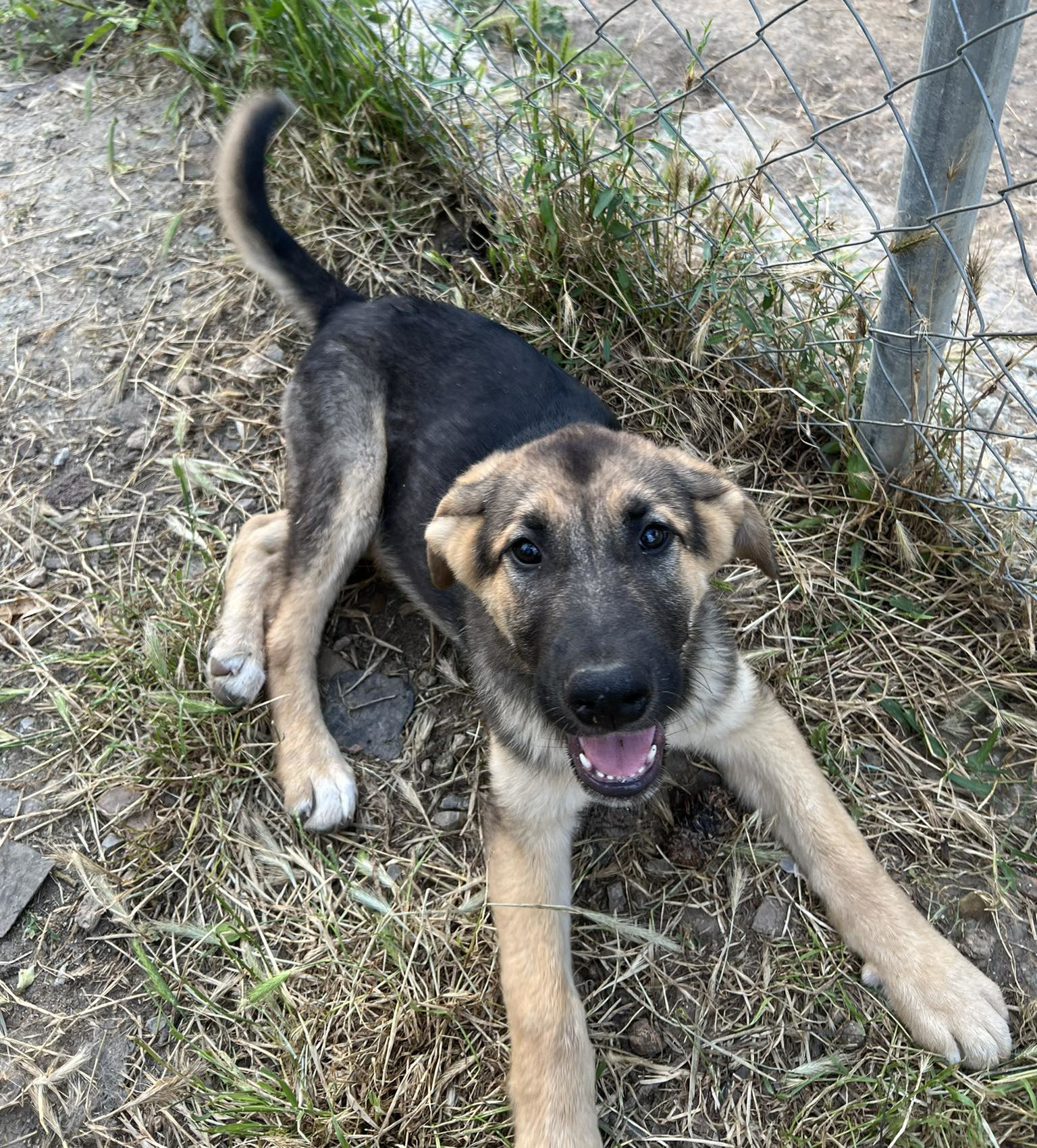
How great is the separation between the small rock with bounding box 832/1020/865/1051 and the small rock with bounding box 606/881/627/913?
0.61 meters

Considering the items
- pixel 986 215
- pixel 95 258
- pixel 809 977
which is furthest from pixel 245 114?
pixel 809 977

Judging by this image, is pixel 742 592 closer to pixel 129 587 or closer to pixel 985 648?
pixel 985 648

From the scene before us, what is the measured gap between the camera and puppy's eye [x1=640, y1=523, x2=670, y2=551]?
7.55 feet

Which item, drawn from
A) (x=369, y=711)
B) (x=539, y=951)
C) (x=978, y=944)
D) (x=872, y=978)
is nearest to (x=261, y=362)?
(x=369, y=711)

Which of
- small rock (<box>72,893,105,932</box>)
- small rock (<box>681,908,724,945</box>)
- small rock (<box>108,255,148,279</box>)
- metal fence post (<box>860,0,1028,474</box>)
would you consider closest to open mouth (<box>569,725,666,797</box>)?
small rock (<box>681,908,724,945</box>)

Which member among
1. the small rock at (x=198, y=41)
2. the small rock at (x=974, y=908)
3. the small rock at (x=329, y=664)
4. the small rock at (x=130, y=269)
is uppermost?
the small rock at (x=198, y=41)

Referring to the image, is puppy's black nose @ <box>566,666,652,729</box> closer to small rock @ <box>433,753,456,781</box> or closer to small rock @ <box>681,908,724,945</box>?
small rock @ <box>681,908,724,945</box>

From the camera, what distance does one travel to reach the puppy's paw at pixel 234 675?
117 inches

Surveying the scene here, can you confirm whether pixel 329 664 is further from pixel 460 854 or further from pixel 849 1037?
pixel 849 1037

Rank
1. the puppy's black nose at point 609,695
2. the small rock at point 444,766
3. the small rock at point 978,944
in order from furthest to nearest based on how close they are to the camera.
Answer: the small rock at point 444,766, the small rock at point 978,944, the puppy's black nose at point 609,695

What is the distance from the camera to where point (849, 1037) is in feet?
7.69

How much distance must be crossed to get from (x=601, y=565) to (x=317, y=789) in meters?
1.18

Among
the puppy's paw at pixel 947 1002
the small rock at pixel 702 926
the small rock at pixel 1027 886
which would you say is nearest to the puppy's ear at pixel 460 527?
the small rock at pixel 702 926

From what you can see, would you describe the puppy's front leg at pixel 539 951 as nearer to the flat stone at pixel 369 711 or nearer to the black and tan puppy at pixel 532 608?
the black and tan puppy at pixel 532 608
